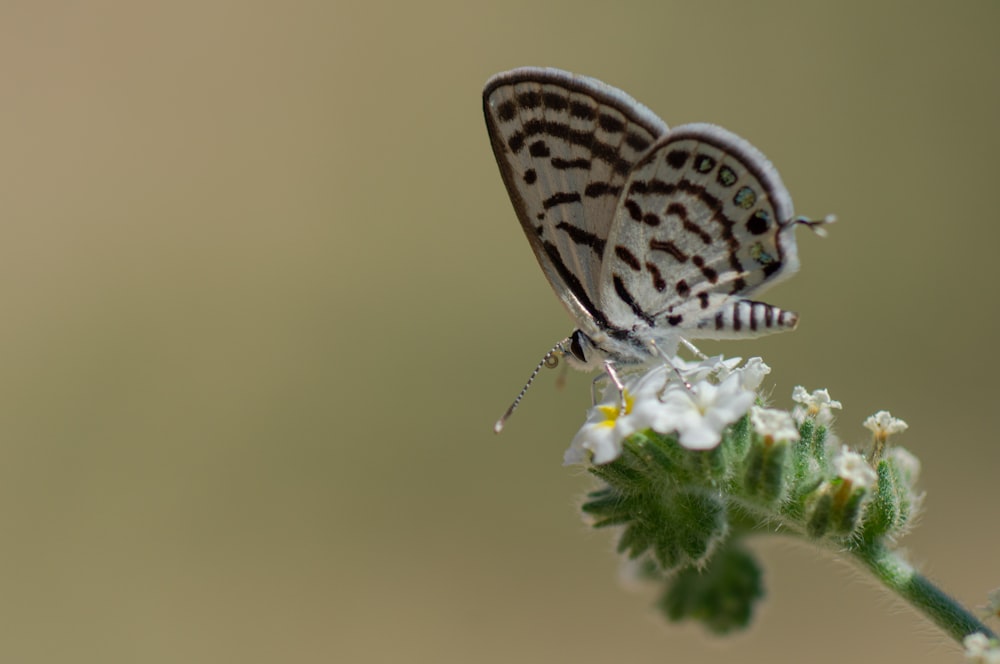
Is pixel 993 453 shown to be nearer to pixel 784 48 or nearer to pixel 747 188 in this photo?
pixel 784 48

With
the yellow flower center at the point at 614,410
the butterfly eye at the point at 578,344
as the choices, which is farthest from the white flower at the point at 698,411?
the butterfly eye at the point at 578,344

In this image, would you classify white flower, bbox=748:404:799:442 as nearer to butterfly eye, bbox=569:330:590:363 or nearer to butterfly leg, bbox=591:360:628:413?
butterfly leg, bbox=591:360:628:413

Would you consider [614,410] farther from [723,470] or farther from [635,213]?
[635,213]

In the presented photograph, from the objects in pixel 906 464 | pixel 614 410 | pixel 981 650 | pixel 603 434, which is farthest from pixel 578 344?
pixel 981 650

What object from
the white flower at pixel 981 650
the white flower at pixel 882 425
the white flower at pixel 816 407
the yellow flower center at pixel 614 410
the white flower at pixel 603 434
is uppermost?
the white flower at pixel 882 425

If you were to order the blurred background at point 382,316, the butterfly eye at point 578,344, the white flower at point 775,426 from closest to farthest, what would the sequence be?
the white flower at point 775,426
the butterfly eye at point 578,344
the blurred background at point 382,316

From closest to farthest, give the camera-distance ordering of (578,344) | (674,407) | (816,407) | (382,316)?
(674,407)
(816,407)
(578,344)
(382,316)

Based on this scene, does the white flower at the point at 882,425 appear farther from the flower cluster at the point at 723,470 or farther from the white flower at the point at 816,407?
the white flower at the point at 816,407
